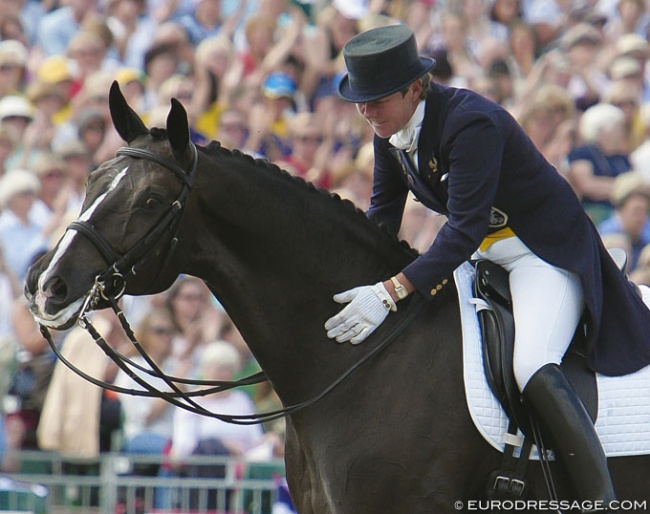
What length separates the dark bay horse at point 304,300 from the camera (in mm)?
5148

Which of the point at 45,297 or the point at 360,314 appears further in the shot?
the point at 360,314

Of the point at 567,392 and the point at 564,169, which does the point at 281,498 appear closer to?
the point at 567,392

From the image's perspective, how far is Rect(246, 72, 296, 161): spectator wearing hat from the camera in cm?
1246

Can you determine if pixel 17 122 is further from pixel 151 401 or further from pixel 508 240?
pixel 508 240

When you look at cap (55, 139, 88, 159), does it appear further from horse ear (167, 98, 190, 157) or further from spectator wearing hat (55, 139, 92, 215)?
horse ear (167, 98, 190, 157)

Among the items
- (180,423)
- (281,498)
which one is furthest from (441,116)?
(180,423)

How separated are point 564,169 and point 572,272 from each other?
21.4 feet

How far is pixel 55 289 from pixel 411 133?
66.7 inches

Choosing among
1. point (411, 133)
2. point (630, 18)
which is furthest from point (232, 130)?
point (411, 133)

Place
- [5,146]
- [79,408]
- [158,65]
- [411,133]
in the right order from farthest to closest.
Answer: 1. [158,65]
2. [5,146]
3. [79,408]
4. [411,133]

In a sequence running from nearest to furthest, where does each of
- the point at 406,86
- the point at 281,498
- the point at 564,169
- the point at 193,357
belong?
the point at 406,86, the point at 281,498, the point at 193,357, the point at 564,169

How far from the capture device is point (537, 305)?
17.7ft

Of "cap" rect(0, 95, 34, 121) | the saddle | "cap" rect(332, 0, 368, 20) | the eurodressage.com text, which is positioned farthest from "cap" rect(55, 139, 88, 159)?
the eurodressage.com text

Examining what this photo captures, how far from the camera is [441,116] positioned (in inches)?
216
